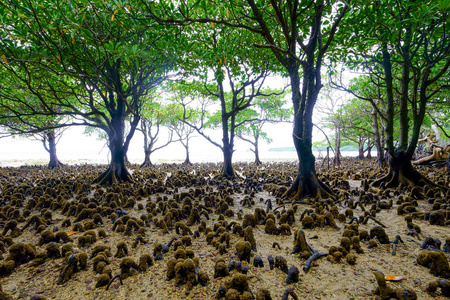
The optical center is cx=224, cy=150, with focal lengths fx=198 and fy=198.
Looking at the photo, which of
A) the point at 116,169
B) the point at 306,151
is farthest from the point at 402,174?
the point at 116,169

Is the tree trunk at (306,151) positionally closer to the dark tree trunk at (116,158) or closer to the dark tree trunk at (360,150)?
the dark tree trunk at (116,158)

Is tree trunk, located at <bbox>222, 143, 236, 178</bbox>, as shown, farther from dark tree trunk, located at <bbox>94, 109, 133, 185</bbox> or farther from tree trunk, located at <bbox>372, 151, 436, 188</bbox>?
tree trunk, located at <bbox>372, 151, 436, 188</bbox>

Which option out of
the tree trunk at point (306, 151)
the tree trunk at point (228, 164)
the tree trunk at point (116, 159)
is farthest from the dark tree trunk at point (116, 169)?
the tree trunk at point (306, 151)

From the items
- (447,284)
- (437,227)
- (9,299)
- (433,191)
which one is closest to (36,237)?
(9,299)

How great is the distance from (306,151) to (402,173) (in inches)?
152

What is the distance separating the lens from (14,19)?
489 cm

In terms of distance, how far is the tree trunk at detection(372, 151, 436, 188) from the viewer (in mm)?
6726

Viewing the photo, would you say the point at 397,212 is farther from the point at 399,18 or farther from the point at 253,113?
the point at 253,113

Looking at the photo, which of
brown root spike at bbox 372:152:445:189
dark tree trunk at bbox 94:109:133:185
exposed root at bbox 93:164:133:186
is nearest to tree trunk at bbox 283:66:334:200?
brown root spike at bbox 372:152:445:189

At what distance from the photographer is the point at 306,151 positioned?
243 inches

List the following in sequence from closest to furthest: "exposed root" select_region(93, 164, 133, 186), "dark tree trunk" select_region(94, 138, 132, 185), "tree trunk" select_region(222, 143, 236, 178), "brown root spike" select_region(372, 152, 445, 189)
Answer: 1. "brown root spike" select_region(372, 152, 445, 189)
2. "exposed root" select_region(93, 164, 133, 186)
3. "dark tree trunk" select_region(94, 138, 132, 185)
4. "tree trunk" select_region(222, 143, 236, 178)

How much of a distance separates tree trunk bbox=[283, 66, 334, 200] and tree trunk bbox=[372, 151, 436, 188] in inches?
116

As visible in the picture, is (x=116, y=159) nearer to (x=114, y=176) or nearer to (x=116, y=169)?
(x=116, y=169)

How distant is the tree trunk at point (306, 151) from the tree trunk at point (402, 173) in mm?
2956
